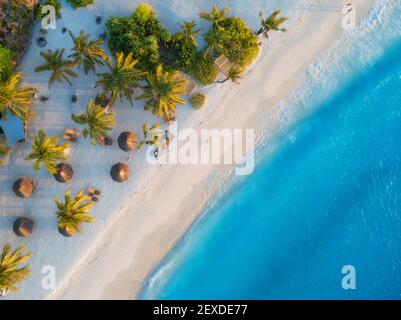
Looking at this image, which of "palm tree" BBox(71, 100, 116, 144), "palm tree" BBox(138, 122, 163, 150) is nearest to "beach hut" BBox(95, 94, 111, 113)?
"palm tree" BBox(71, 100, 116, 144)

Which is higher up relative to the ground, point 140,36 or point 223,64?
point 140,36

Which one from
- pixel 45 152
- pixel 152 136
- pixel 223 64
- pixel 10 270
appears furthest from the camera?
pixel 152 136

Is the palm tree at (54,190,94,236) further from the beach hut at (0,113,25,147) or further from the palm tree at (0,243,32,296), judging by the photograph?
the beach hut at (0,113,25,147)

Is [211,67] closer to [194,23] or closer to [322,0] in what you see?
[194,23]

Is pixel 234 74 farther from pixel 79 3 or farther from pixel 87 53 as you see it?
pixel 79 3

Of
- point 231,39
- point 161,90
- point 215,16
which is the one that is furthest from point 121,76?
point 231,39

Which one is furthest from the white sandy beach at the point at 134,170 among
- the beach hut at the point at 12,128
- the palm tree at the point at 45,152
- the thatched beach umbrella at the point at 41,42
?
the palm tree at the point at 45,152

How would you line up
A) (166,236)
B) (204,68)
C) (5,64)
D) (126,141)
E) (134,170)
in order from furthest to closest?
(166,236) < (134,170) < (204,68) < (126,141) < (5,64)
